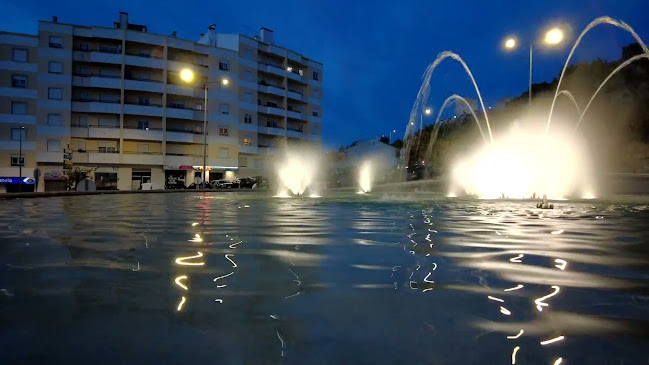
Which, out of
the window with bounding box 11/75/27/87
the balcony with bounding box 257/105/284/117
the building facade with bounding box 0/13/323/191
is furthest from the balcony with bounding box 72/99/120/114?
the balcony with bounding box 257/105/284/117

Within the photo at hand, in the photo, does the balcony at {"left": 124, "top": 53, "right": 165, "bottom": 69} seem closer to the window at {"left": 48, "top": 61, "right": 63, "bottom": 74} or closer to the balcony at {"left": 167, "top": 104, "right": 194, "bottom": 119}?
the balcony at {"left": 167, "top": 104, "right": 194, "bottom": 119}

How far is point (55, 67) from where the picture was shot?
54.0 m

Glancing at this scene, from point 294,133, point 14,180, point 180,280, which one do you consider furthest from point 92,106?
point 180,280

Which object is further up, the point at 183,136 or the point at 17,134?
the point at 183,136

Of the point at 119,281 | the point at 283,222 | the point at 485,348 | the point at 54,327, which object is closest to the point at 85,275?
the point at 119,281

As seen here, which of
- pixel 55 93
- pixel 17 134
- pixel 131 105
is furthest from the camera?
pixel 131 105

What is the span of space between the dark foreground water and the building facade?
43622 millimetres

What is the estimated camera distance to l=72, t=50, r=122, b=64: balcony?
54656mm

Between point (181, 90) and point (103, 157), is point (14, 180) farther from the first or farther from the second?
point (181, 90)

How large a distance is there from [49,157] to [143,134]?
10433mm

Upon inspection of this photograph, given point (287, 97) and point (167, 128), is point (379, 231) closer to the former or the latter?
point (167, 128)

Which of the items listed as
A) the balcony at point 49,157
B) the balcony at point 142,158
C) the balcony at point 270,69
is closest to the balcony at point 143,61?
the balcony at point 142,158

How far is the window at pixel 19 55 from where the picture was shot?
52.8 m

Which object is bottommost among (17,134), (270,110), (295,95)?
(17,134)
